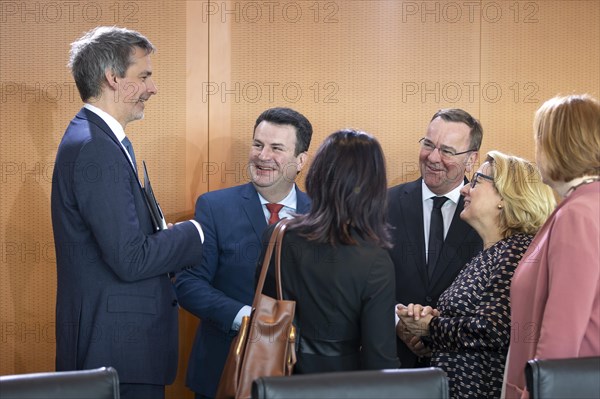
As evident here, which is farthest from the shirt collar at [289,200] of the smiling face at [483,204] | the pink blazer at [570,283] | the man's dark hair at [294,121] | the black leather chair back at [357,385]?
the black leather chair back at [357,385]

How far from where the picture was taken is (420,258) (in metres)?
3.31

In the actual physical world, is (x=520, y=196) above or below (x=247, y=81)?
below

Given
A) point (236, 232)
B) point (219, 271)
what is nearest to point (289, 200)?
point (236, 232)

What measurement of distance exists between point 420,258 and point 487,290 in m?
0.56

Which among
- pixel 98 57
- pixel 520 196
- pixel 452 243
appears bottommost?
pixel 452 243

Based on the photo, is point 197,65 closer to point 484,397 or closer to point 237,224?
point 237,224

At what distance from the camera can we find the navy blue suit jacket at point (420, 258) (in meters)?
3.27

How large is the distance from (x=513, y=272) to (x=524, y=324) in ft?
1.10

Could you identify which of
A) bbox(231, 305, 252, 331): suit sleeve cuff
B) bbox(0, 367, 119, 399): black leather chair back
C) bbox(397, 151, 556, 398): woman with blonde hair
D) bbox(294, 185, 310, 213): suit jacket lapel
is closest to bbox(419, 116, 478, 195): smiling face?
bbox(397, 151, 556, 398): woman with blonde hair

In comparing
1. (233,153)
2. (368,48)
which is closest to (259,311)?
(233,153)

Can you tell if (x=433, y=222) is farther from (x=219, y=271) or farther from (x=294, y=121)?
(x=219, y=271)

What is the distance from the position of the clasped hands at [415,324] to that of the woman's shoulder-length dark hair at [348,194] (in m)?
0.62

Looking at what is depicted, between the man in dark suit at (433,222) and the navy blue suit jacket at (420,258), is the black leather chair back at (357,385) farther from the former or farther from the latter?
the navy blue suit jacket at (420,258)

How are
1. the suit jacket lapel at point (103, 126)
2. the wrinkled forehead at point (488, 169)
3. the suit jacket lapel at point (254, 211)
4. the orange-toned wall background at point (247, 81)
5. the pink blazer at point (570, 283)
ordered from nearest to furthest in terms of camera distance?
the pink blazer at point (570, 283)
the suit jacket lapel at point (103, 126)
the wrinkled forehead at point (488, 169)
the suit jacket lapel at point (254, 211)
the orange-toned wall background at point (247, 81)
